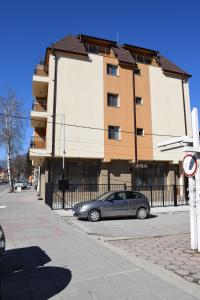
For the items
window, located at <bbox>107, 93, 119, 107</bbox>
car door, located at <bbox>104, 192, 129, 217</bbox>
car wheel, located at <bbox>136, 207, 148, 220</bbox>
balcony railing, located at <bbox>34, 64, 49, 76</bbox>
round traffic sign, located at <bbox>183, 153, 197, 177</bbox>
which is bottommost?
car wheel, located at <bbox>136, 207, 148, 220</bbox>

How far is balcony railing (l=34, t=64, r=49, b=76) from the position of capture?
25.3m

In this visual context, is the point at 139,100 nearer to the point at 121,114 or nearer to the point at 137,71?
the point at 121,114

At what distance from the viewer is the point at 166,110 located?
1079 inches

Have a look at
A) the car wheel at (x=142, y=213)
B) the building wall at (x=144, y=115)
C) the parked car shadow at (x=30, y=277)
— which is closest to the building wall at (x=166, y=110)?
the building wall at (x=144, y=115)

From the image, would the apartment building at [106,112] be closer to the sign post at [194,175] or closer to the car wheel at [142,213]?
the car wheel at [142,213]

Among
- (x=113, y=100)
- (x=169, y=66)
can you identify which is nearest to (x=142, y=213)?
(x=113, y=100)

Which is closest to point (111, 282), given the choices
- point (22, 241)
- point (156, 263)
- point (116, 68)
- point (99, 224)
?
point (156, 263)

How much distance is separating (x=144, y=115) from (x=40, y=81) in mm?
9591

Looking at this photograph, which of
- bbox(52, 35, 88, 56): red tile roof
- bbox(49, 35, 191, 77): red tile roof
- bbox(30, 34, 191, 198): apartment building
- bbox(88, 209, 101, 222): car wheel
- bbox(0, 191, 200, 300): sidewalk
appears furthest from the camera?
bbox(49, 35, 191, 77): red tile roof

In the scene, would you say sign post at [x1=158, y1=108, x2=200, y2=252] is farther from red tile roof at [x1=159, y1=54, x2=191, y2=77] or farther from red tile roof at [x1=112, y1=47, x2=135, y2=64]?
red tile roof at [x1=159, y1=54, x2=191, y2=77]

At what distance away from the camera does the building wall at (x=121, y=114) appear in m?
24.7

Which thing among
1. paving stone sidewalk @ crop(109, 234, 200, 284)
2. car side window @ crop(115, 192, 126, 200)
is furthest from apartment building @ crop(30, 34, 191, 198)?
paving stone sidewalk @ crop(109, 234, 200, 284)

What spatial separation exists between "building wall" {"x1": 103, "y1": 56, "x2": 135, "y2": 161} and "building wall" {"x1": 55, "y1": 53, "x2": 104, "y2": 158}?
568 millimetres

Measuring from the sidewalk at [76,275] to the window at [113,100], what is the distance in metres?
18.2
